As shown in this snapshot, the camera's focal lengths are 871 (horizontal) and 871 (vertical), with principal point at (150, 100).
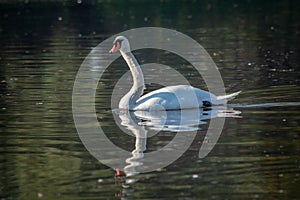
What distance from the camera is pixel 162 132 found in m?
12.8

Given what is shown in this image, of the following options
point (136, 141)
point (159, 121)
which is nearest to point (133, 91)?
point (159, 121)

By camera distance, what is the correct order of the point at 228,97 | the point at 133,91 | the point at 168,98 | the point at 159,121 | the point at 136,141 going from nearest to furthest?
the point at 136,141 < the point at 159,121 < the point at 168,98 < the point at 228,97 < the point at 133,91

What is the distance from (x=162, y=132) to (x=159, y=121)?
102cm

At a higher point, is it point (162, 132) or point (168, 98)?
point (168, 98)

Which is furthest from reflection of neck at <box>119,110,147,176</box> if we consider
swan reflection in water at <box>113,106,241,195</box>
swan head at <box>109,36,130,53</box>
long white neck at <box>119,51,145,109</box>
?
swan head at <box>109,36,130,53</box>

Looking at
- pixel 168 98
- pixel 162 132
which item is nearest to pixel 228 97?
pixel 168 98

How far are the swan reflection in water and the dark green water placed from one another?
20cm

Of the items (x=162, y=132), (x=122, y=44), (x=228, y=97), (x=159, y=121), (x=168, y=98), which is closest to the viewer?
(x=162, y=132)

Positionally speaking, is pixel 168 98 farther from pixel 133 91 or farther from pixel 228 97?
pixel 228 97

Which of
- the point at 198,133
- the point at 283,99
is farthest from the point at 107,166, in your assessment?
the point at 283,99

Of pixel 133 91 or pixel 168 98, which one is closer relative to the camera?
pixel 168 98

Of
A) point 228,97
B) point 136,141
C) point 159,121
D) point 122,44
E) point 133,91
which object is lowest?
point 136,141

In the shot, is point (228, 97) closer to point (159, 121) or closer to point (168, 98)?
point (168, 98)

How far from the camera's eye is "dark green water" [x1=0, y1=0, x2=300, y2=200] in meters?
9.50
